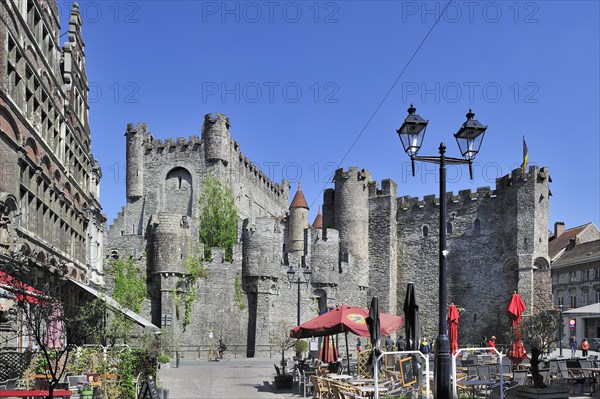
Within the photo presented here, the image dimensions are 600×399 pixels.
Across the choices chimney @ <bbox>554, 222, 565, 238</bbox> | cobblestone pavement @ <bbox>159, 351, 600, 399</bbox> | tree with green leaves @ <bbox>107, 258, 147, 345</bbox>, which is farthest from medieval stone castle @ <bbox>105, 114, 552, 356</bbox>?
chimney @ <bbox>554, 222, 565, 238</bbox>

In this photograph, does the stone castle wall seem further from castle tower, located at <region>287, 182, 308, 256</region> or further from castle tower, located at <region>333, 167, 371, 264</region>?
castle tower, located at <region>287, 182, 308, 256</region>

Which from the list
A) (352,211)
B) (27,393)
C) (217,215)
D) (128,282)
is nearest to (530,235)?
(352,211)

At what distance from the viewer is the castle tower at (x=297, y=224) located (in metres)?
53.4

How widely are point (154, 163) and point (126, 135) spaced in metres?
3.22

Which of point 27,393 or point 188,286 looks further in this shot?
point 188,286

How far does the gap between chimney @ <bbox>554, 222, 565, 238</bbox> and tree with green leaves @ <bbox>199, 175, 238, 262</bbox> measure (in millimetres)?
33104

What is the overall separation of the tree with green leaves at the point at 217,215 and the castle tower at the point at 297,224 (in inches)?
209

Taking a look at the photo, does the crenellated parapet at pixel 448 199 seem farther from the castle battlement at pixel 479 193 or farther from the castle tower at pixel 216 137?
the castle tower at pixel 216 137

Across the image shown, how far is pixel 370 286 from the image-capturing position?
49.6 m

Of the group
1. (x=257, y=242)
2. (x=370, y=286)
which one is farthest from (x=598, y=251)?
(x=257, y=242)

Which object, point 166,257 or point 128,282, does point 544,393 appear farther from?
point 128,282

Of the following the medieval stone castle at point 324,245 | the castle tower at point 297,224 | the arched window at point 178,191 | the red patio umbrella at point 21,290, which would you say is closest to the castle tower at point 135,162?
the medieval stone castle at point 324,245

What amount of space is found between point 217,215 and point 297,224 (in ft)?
22.3

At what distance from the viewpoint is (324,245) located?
45000mm
